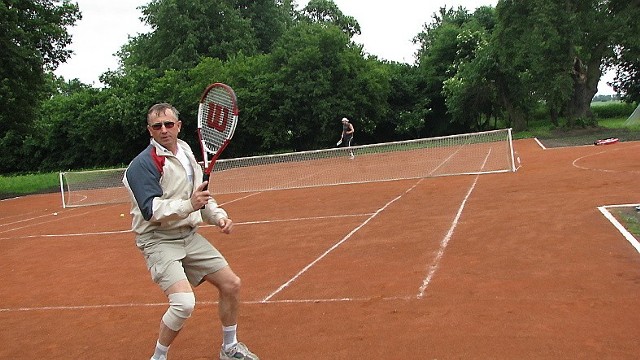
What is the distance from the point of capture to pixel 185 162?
4.36 metres

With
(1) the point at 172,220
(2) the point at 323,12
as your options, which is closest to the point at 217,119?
(1) the point at 172,220

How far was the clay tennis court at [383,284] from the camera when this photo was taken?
4848 mm

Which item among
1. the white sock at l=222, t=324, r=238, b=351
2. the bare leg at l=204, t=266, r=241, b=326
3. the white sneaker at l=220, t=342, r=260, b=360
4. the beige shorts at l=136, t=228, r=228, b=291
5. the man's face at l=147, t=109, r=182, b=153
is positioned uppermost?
the man's face at l=147, t=109, r=182, b=153

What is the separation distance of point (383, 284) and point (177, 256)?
2877 mm

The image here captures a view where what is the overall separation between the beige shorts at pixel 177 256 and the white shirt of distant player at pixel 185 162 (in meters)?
0.40

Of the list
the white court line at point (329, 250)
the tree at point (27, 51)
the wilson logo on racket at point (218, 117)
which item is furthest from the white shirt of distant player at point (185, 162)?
the tree at point (27, 51)

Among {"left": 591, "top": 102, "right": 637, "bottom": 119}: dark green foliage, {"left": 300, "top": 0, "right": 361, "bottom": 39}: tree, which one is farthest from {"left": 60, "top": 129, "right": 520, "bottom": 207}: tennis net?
{"left": 300, "top": 0, "right": 361, "bottom": 39}: tree

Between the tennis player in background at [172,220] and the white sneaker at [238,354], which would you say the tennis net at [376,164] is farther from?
the tennis player in background at [172,220]

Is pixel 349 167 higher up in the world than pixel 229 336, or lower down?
lower down

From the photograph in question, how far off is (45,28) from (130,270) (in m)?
18.8

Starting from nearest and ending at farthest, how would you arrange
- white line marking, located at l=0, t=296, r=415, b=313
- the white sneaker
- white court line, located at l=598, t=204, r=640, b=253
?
1. the white sneaker
2. white line marking, located at l=0, t=296, r=415, b=313
3. white court line, located at l=598, t=204, r=640, b=253

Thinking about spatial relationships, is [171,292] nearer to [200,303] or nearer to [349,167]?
[200,303]

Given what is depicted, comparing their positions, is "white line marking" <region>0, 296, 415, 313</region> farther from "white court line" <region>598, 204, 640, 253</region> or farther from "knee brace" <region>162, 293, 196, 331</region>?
"white court line" <region>598, 204, 640, 253</region>

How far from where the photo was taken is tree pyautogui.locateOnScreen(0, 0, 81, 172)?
2253 cm
